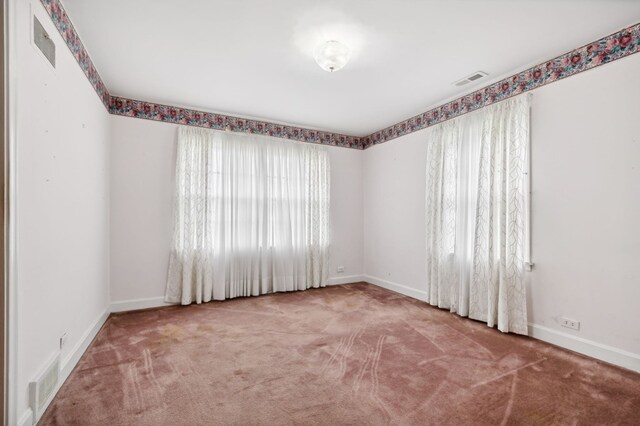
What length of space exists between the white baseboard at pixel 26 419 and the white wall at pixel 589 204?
4.02 metres

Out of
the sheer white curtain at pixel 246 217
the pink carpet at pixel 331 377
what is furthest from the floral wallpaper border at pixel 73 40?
the pink carpet at pixel 331 377

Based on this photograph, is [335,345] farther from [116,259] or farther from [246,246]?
[116,259]

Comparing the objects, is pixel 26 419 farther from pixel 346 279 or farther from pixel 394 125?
pixel 394 125

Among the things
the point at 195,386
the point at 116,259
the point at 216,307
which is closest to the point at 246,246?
Result: the point at 216,307

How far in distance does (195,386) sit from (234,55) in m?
2.82

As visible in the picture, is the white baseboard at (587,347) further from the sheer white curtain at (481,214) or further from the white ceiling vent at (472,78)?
the white ceiling vent at (472,78)

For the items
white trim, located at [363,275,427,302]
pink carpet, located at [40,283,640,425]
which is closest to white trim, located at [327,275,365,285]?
white trim, located at [363,275,427,302]

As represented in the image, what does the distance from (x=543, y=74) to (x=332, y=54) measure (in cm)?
215

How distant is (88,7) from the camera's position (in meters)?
2.25

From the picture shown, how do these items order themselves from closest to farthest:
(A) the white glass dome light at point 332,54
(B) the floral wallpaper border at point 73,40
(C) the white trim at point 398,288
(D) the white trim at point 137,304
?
(B) the floral wallpaper border at point 73,40 → (A) the white glass dome light at point 332,54 → (D) the white trim at point 137,304 → (C) the white trim at point 398,288

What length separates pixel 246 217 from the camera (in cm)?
462

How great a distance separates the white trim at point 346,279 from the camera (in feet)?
17.8

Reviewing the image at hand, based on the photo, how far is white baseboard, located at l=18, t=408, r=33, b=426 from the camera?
1.62 meters

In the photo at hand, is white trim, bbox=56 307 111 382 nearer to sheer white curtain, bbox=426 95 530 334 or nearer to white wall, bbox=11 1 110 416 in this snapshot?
white wall, bbox=11 1 110 416
